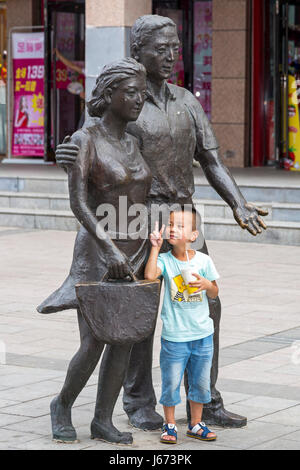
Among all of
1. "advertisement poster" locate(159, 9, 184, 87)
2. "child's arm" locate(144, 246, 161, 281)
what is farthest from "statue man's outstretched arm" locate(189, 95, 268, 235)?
"advertisement poster" locate(159, 9, 184, 87)

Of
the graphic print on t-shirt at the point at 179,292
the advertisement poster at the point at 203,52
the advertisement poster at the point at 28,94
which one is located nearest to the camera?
the graphic print on t-shirt at the point at 179,292

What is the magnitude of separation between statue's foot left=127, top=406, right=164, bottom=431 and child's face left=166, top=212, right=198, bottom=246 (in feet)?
2.98

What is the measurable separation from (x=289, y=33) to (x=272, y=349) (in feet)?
37.2

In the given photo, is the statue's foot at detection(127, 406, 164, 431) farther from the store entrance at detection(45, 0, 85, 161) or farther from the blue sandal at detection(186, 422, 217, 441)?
the store entrance at detection(45, 0, 85, 161)

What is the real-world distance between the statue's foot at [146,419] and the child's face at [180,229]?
2.98 ft

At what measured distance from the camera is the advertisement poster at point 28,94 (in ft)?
65.8

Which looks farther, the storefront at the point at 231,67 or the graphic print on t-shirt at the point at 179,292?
the storefront at the point at 231,67

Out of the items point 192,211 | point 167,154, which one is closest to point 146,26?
point 167,154

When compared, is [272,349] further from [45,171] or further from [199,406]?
[45,171]

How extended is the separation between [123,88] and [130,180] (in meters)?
0.44

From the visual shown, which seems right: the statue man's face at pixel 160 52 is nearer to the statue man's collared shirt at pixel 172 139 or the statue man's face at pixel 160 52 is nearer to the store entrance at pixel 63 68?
the statue man's collared shirt at pixel 172 139

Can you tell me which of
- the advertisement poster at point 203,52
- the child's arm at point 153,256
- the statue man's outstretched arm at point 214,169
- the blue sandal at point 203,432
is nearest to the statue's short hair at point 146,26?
the statue man's outstretched arm at point 214,169

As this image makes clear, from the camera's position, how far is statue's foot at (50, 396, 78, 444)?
5262 millimetres

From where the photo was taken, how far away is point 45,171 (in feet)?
57.0
